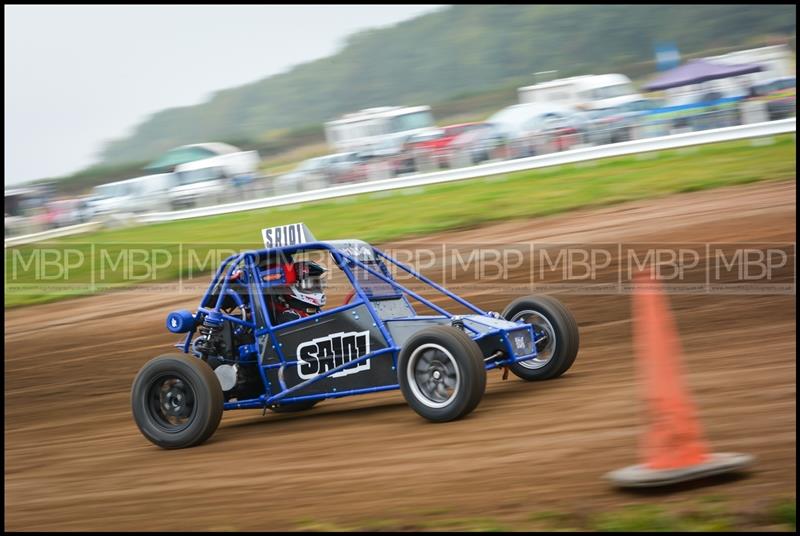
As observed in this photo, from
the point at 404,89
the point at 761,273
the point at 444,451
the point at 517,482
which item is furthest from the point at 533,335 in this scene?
the point at 404,89

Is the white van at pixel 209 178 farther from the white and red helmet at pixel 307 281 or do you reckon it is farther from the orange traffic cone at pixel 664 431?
the orange traffic cone at pixel 664 431

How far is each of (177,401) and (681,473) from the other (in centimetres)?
381

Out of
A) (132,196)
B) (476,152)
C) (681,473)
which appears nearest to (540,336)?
(681,473)

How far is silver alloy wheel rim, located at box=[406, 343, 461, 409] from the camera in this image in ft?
20.3

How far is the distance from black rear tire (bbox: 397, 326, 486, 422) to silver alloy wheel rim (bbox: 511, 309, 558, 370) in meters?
1.01

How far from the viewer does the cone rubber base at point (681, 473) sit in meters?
4.33

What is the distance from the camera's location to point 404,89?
1626 inches

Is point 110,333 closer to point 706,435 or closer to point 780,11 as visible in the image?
point 706,435

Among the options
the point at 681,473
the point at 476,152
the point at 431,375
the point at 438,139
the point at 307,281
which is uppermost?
the point at 438,139

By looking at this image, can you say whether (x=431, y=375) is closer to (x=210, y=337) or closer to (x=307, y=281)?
(x=307, y=281)

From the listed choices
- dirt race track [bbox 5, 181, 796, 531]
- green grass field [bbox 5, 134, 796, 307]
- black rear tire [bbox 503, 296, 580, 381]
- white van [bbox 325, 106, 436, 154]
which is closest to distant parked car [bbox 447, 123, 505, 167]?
green grass field [bbox 5, 134, 796, 307]

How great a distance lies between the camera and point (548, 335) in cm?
712

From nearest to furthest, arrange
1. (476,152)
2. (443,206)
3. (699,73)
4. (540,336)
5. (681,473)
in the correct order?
1. (681,473)
2. (540,336)
3. (443,206)
4. (476,152)
5. (699,73)

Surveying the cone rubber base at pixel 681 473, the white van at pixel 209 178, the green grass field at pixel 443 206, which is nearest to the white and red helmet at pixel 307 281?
the cone rubber base at pixel 681 473
